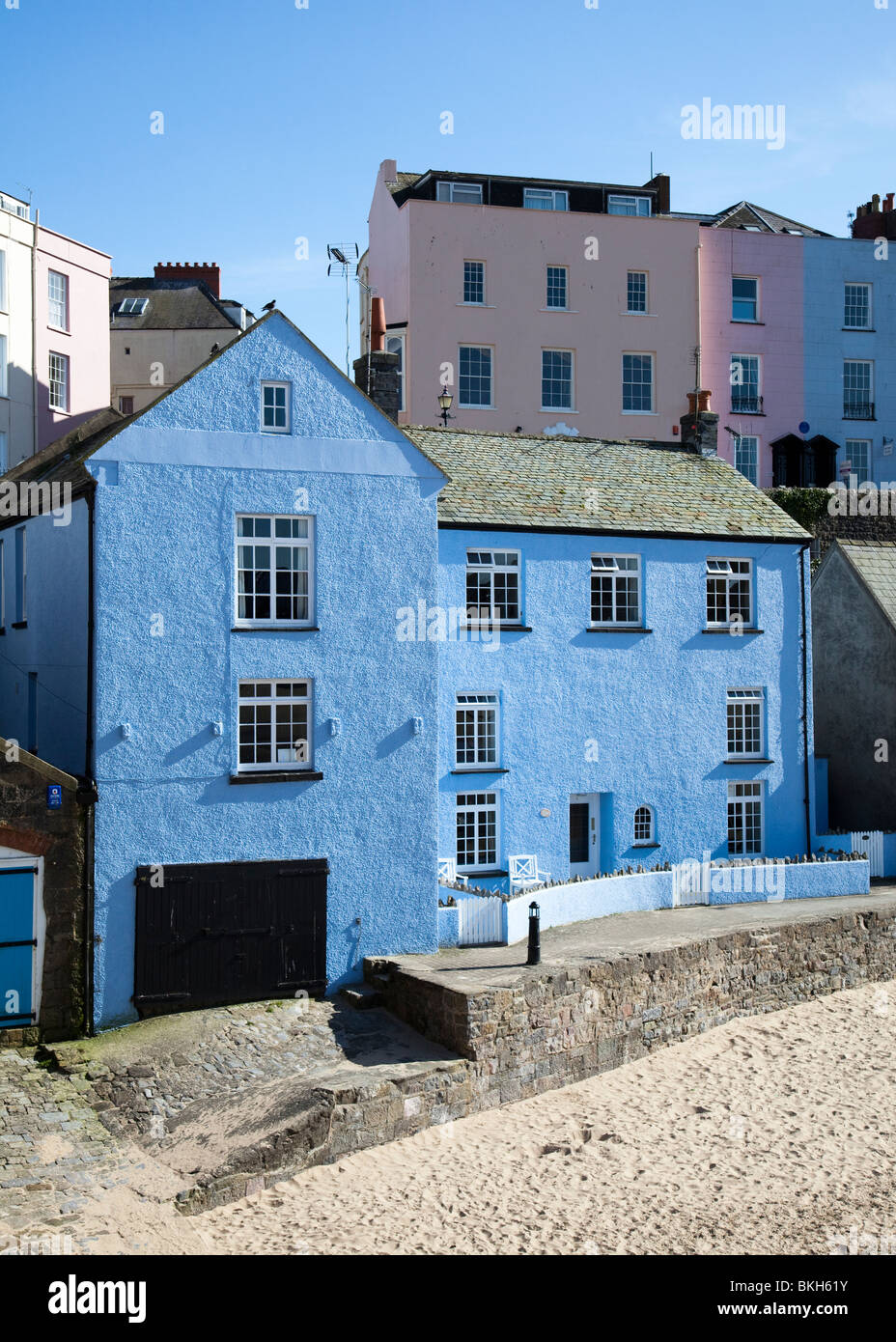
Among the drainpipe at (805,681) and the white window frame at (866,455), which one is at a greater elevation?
the white window frame at (866,455)

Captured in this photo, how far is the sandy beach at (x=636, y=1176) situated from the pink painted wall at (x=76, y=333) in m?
27.3

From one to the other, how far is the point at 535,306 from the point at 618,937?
2378 centimetres

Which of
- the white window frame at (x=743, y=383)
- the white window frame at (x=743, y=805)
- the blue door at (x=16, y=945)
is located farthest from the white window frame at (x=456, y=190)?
the blue door at (x=16, y=945)

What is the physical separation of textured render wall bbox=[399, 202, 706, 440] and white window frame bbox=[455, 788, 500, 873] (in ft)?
54.9

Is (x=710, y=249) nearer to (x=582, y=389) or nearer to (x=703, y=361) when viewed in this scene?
(x=703, y=361)

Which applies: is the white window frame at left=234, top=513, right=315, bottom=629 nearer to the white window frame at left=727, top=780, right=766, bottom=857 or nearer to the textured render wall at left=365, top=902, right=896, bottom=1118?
the textured render wall at left=365, top=902, right=896, bottom=1118

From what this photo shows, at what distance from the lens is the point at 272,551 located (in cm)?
1920

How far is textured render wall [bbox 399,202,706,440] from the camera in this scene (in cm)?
3738

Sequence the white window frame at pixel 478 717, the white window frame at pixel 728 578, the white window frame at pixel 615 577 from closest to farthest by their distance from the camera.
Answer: the white window frame at pixel 478 717 → the white window frame at pixel 615 577 → the white window frame at pixel 728 578

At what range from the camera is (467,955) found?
64.2 feet

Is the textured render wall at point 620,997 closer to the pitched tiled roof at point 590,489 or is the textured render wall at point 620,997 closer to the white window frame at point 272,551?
the white window frame at point 272,551

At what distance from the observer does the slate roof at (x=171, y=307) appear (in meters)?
42.9

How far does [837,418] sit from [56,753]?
30.7m
